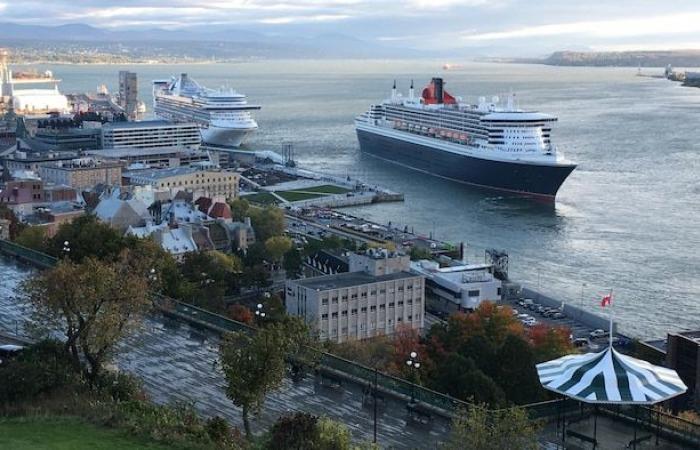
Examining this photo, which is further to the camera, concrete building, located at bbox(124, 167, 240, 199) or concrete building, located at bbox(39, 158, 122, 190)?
concrete building, located at bbox(39, 158, 122, 190)

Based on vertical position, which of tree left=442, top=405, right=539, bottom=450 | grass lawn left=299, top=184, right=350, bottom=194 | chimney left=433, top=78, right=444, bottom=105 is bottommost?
grass lawn left=299, top=184, right=350, bottom=194

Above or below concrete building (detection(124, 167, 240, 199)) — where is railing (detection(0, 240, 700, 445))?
above

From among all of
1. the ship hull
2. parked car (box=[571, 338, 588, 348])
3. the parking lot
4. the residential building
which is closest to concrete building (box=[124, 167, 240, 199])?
the residential building

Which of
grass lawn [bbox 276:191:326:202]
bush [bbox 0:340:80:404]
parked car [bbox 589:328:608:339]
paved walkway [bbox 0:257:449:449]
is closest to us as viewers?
bush [bbox 0:340:80:404]

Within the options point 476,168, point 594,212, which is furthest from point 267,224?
point 476,168

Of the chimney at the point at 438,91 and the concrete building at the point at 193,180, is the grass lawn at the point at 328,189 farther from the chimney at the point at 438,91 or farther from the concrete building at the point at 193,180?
the chimney at the point at 438,91

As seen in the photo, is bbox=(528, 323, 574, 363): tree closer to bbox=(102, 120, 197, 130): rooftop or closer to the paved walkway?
the paved walkway

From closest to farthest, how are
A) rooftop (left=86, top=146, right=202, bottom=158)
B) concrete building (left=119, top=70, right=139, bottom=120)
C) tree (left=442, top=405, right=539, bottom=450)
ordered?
tree (left=442, top=405, right=539, bottom=450) → rooftop (left=86, top=146, right=202, bottom=158) → concrete building (left=119, top=70, right=139, bottom=120)

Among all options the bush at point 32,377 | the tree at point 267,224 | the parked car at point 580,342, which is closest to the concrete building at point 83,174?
the tree at point 267,224
